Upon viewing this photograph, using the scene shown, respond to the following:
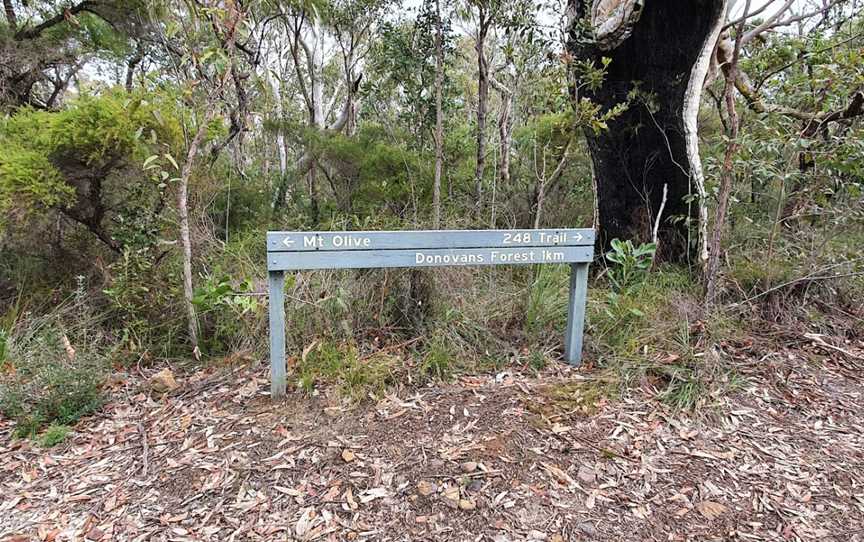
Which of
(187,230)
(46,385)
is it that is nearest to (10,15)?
(187,230)

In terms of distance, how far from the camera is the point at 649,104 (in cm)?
430

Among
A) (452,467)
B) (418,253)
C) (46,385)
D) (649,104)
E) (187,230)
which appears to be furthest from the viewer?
(649,104)

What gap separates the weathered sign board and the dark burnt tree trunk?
1531 mm

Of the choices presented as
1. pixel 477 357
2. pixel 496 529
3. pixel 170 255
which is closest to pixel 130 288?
pixel 170 255

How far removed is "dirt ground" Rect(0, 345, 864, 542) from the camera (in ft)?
6.45

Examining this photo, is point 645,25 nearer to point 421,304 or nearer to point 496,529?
point 421,304

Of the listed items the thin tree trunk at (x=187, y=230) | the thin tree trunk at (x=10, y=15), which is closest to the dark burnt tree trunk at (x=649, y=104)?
the thin tree trunk at (x=187, y=230)

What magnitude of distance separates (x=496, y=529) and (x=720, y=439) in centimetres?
144

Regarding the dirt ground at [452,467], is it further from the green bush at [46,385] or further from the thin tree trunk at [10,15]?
the thin tree trunk at [10,15]

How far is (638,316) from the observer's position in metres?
3.45

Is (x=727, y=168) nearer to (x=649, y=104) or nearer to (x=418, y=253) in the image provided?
(x=649, y=104)

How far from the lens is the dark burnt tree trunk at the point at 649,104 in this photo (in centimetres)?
404

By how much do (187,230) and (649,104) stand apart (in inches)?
159

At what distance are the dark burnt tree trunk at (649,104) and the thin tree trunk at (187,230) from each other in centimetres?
300
